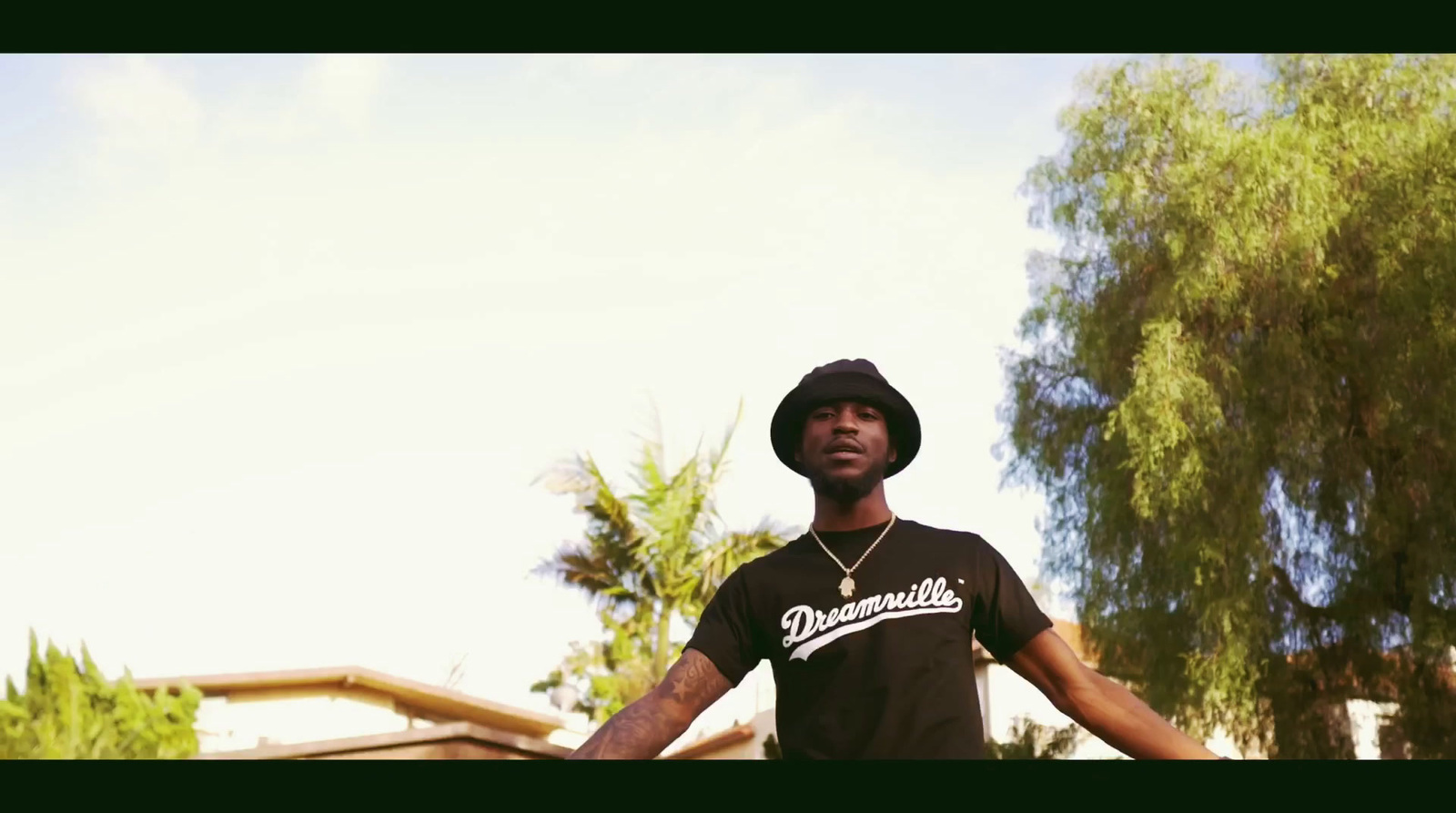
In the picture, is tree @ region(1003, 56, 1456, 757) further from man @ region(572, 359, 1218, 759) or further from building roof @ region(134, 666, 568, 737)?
man @ region(572, 359, 1218, 759)

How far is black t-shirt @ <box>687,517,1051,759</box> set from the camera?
2627 millimetres

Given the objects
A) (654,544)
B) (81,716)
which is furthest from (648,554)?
(81,716)

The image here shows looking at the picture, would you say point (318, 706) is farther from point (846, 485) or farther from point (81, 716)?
point (846, 485)

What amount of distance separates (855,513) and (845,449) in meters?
0.14

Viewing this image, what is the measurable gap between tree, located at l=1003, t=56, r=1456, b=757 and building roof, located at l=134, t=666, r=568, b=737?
9359 millimetres

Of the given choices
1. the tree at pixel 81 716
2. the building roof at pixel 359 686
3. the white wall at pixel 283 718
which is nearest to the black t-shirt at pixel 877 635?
the tree at pixel 81 716

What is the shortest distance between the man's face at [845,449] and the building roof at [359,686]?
18.8m

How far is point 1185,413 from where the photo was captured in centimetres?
1572

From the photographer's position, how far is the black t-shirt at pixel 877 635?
2627 mm

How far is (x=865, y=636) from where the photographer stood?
8.81ft

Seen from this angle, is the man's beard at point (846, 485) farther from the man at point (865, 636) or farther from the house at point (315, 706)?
the house at point (315, 706)

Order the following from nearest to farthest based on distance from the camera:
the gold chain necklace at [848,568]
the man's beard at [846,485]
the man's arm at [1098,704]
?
the man's arm at [1098,704] → the gold chain necklace at [848,568] → the man's beard at [846,485]
